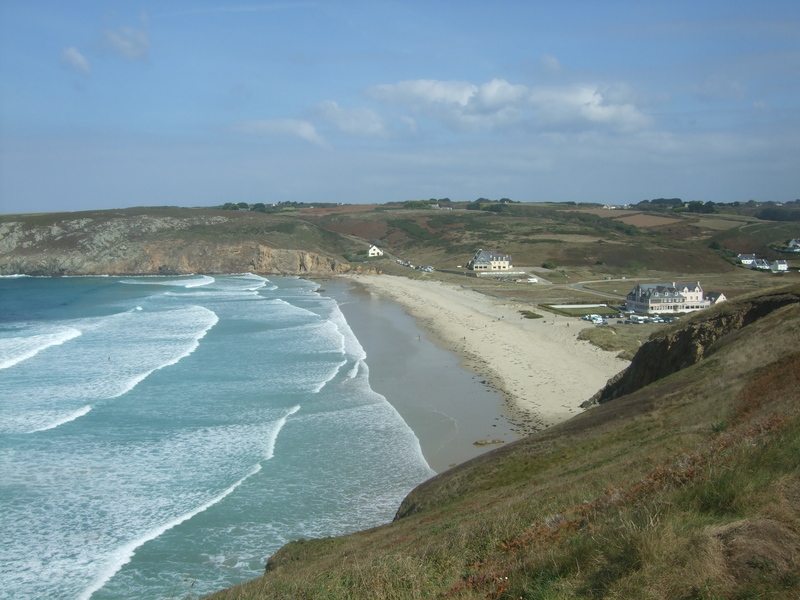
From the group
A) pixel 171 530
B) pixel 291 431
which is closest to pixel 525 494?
pixel 171 530

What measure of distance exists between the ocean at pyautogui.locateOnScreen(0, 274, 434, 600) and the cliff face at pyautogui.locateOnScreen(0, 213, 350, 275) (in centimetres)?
6434

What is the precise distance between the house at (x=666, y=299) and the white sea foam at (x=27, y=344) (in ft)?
143

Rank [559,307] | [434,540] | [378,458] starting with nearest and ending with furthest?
[434,540] → [378,458] → [559,307]

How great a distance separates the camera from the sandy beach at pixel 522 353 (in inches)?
1089

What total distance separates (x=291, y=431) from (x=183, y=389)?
26.4ft

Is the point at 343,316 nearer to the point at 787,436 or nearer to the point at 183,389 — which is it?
the point at 183,389

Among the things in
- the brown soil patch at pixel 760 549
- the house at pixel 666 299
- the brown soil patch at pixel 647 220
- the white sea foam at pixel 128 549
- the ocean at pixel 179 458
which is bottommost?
the white sea foam at pixel 128 549

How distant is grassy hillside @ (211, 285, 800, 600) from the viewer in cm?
553

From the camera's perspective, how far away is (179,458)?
20.9 meters

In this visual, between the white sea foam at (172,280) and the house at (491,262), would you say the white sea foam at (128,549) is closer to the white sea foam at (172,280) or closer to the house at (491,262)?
the white sea foam at (172,280)

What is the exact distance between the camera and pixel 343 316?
54.8 meters

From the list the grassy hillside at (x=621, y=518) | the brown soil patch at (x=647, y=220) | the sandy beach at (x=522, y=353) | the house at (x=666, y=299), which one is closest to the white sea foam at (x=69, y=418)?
the grassy hillside at (x=621, y=518)

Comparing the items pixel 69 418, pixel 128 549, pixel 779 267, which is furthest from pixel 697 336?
pixel 779 267

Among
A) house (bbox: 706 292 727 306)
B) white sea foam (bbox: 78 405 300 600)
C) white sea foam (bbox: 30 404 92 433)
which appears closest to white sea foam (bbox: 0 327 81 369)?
white sea foam (bbox: 30 404 92 433)
